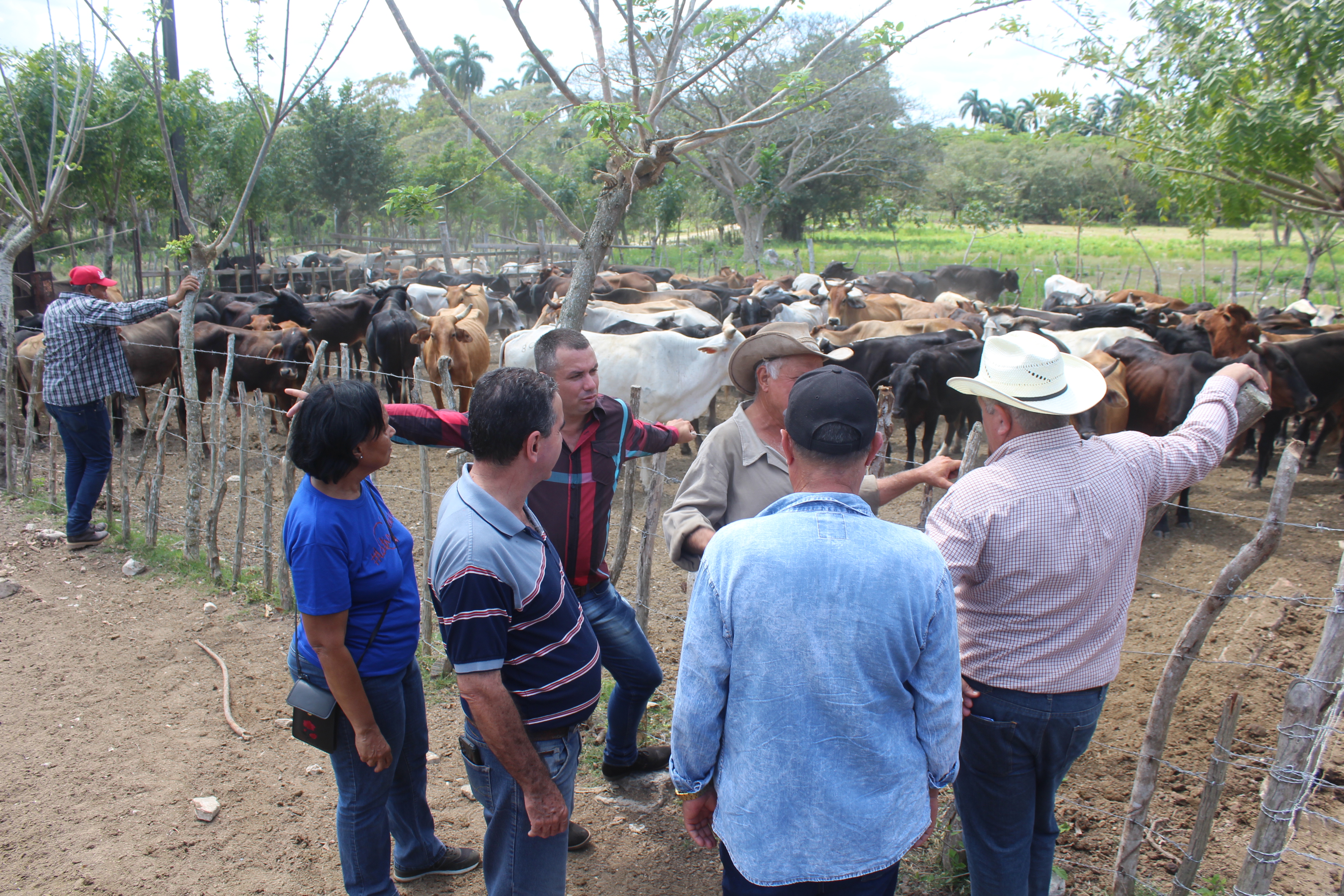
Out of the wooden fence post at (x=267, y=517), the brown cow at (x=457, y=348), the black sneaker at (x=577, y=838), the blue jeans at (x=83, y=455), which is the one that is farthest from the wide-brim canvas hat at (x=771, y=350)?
the brown cow at (x=457, y=348)

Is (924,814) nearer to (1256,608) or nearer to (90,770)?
(90,770)

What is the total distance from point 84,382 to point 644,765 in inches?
209

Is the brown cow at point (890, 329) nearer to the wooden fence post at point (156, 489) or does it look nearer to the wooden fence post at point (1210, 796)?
the wooden fence post at point (156, 489)

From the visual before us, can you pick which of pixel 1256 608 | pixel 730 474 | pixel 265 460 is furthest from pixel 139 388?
pixel 1256 608

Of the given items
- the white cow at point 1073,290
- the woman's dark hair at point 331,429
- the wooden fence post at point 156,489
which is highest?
the white cow at point 1073,290

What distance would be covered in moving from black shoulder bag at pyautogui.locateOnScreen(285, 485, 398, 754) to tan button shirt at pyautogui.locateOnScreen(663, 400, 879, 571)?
1074 mm

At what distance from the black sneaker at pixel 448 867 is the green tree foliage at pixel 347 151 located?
2873cm

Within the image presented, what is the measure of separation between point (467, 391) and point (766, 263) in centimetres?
2559

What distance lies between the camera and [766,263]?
34.5 m

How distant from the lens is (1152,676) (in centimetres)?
460

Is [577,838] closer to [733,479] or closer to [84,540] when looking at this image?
[733,479]

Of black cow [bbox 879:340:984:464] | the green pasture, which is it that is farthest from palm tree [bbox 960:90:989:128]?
black cow [bbox 879:340:984:464]

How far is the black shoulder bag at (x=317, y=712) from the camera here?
8.36 feet

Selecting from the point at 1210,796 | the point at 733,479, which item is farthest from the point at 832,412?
the point at 1210,796
